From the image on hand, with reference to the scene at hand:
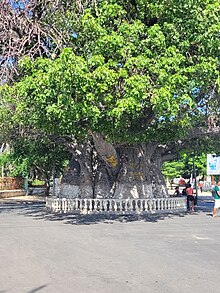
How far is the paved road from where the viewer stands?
575cm

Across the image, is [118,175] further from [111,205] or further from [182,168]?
[182,168]

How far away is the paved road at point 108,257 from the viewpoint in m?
5.75

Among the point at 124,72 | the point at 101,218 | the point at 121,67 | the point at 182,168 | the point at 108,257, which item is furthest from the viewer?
the point at 182,168

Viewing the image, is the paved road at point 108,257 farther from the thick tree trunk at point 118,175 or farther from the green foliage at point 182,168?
the green foliage at point 182,168

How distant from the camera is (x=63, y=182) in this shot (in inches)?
776

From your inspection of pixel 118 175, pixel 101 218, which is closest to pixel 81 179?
pixel 118 175

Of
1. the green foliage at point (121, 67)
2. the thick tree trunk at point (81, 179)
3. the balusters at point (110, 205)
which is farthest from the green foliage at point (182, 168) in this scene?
the green foliage at point (121, 67)

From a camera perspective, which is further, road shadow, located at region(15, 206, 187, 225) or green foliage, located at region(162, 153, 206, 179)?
green foliage, located at region(162, 153, 206, 179)

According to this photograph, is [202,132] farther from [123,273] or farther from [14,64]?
[123,273]

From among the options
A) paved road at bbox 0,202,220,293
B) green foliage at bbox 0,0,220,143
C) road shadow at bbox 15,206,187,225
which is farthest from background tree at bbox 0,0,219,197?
paved road at bbox 0,202,220,293

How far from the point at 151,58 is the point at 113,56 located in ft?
3.74

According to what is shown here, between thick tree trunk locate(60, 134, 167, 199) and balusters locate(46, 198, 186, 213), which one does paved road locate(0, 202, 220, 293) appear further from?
thick tree trunk locate(60, 134, 167, 199)

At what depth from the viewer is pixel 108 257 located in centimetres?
773

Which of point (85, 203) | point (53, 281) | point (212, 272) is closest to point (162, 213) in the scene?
point (85, 203)
